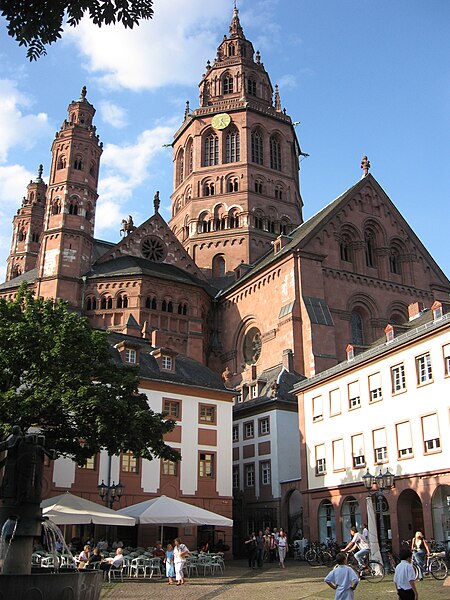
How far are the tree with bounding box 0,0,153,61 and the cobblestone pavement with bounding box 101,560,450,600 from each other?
1448 centimetres

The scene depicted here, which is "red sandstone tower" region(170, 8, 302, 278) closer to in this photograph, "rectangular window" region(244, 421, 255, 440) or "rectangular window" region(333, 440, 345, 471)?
"rectangular window" region(244, 421, 255, 440)

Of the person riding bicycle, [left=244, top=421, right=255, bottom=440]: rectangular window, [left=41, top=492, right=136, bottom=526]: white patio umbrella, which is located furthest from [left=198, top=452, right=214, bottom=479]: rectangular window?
the person riding bicycle

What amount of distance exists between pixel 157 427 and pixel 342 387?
12.7 meters

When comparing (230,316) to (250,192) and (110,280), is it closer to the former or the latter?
(110,280)

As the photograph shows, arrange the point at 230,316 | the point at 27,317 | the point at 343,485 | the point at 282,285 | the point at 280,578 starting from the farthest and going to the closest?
1. the point at 230,316
2. the point at 282,285
3. the point at 343,485
4. the point at 27,317
5. the point at 280,578

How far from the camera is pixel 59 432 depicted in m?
24.4

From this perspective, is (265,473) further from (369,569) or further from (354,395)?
(369,569)

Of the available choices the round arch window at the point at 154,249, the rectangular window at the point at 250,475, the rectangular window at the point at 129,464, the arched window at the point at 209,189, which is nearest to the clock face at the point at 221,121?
the arched window at the point at 209,189

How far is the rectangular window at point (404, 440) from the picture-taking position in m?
28.9

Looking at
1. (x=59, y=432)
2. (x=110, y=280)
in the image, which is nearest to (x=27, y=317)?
(x=59, y=432)

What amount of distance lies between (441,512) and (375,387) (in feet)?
21.8

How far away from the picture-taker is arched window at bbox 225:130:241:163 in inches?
2813

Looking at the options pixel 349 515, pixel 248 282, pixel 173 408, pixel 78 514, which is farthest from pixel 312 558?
pixel 248 282

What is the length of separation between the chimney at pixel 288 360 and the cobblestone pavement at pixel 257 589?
68.3ft
